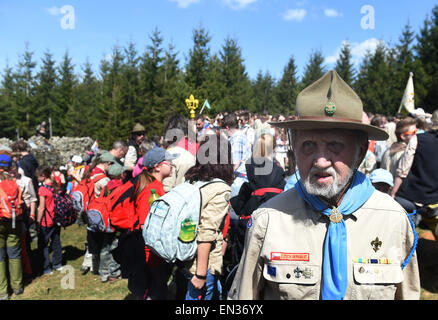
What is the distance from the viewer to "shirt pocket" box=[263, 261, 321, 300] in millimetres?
1580

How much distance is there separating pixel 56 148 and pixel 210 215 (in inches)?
691

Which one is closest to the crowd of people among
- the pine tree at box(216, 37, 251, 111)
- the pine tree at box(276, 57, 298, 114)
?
the pine tree at box(216, 37, 251, 111)

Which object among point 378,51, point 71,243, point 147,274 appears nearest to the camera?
point 147,274

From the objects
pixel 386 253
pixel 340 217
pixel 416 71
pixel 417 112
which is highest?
pixel 416 71

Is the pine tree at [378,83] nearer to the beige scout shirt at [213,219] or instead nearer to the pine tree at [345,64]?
the pine tree at [345,64]

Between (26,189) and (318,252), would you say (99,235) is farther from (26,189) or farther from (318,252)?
(318,252)

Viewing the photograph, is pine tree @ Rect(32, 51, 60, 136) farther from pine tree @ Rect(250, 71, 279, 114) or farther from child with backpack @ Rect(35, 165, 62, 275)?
→ child with backpack @ Rect(35, 165, 62, 275)

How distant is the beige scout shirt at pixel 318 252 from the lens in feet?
5.14

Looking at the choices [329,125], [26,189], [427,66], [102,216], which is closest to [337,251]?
[329,125]

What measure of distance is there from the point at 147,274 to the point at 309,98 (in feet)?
9.76

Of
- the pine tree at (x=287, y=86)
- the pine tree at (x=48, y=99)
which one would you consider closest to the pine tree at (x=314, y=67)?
the pine tree at (x=287, y=86)
